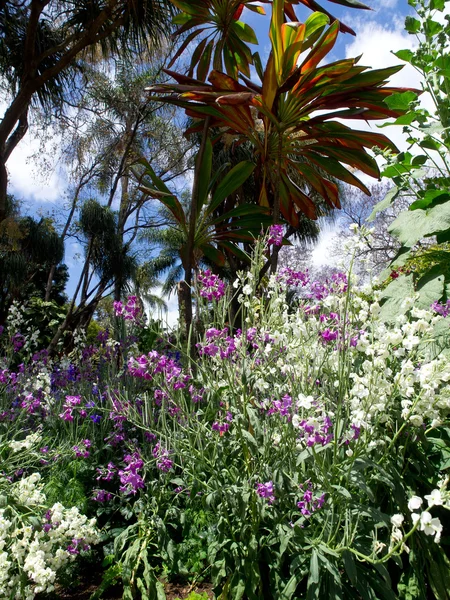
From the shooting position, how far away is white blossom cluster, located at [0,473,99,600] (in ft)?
5.22

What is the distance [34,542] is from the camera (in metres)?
1.63

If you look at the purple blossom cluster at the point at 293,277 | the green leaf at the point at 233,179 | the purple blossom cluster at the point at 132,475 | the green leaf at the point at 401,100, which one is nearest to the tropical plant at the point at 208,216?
the green leaf at the point at 233,179

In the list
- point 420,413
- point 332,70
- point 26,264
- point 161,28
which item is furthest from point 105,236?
point 420,413

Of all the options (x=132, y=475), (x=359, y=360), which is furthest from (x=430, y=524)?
(x=132, y=475)

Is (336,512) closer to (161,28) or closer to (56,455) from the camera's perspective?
(56,455)

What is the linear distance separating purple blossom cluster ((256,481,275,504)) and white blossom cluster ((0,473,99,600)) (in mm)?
651

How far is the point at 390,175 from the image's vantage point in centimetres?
197

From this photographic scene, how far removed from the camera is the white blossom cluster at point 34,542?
5.22 ft

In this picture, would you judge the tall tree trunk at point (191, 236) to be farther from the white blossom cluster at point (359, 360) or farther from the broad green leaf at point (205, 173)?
the white blossom cluster at point (359, 360)

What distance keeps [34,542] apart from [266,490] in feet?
2.61

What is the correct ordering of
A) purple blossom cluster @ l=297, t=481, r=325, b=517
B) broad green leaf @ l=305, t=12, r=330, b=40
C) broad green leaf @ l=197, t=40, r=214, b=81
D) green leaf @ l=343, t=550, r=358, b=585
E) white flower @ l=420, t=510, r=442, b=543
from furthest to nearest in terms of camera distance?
broad green leaf @ l=197, t=40, r=214, b=81, broad green leaf @ l=305, t=12, r=330, b=40, purple blossom cluster @ l=297, t=481, r=325, b=517, green leaf @ l=343, t=550, r=358, b=585, white flower @ l=420, t=510, r=442, b=543

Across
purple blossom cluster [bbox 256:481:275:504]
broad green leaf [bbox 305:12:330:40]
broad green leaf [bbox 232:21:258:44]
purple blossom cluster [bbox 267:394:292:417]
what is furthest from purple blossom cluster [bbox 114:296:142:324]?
broad green leaf [bbox 232:21:258:44]

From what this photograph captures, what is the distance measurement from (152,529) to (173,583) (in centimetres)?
23

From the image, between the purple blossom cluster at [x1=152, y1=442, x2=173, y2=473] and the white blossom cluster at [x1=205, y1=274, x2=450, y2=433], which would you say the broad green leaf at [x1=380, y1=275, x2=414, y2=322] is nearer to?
the white blossom cluster at [x1=205, y1=274, x2=450, y2=433]
